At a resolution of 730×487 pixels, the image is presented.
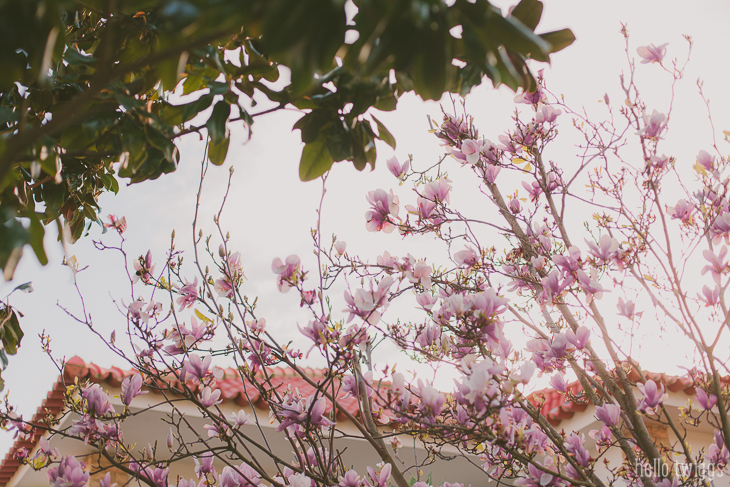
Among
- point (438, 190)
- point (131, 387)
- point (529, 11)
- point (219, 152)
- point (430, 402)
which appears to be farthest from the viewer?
point (438, 190)

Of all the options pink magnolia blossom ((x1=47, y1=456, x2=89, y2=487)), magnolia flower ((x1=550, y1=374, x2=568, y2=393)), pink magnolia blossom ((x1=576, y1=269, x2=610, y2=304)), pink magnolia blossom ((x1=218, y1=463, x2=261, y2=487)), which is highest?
pink magnolia blossom ((x1=576, y1=269, x2=610, y2=304))

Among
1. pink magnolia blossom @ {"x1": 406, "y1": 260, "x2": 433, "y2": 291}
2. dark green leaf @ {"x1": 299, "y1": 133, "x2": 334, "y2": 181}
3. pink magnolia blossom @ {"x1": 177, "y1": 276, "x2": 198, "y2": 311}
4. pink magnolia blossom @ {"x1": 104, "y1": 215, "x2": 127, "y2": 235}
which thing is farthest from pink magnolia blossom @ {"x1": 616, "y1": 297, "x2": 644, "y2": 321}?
pink magnolia blossom @ {"x1": 104, "y1": 215, "x2": 127, "y2": 235}

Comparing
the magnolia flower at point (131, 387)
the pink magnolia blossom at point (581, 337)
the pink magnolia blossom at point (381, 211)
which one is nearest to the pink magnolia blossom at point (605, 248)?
the pink magnolia blossom at point (581, 337)

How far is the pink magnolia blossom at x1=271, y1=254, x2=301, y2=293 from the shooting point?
4.33 feet

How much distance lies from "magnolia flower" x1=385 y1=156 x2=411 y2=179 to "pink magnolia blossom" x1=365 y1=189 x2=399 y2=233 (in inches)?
12.2

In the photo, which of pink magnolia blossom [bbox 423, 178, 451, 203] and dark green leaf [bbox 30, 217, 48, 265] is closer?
dark green leaf [bbox 30, 217, 48, 265]

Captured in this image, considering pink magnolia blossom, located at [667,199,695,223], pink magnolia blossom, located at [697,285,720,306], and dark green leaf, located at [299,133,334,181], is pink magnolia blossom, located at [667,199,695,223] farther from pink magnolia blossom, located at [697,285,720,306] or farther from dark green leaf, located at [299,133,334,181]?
dark green leaf, located at [299,133,334,181]

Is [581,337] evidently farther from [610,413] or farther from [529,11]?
[529,11]

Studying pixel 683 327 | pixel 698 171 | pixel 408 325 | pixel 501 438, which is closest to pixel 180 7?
pixel 501 438

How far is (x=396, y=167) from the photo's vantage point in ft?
6.22

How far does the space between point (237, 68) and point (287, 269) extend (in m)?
0.65

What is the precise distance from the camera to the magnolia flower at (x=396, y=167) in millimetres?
1880

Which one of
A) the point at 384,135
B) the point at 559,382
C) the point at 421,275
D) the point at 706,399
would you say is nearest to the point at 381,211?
the point at 421,275

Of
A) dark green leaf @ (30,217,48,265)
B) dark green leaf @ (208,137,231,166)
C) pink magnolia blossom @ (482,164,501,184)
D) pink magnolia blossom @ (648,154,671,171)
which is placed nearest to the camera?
dark green leaf @ (30,217,48,265)
